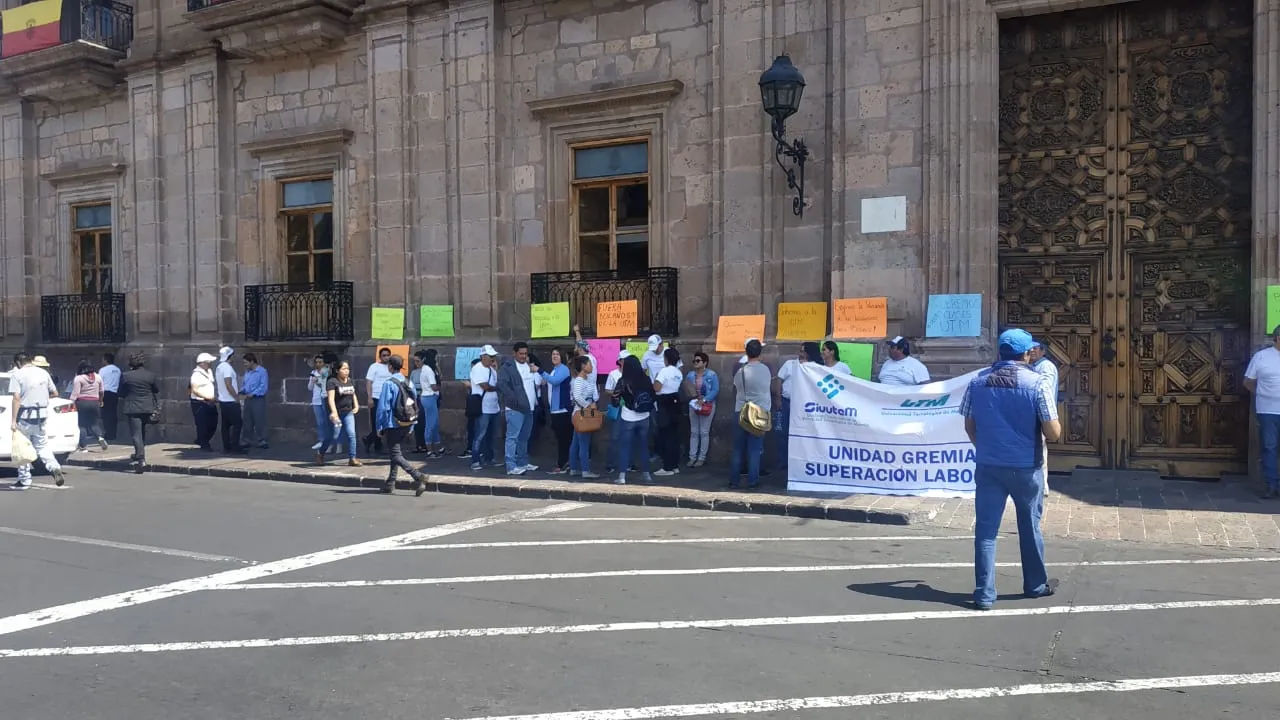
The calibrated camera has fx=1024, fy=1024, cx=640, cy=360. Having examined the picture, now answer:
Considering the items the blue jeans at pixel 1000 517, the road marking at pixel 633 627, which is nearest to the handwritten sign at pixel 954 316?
the blue jeans at pixel 1000 517

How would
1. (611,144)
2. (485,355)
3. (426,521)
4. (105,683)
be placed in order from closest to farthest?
(105,683)
(426,521)
(485,355)
(611,144)

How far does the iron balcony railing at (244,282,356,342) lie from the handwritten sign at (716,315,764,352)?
21.4 ft

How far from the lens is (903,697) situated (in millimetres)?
4746

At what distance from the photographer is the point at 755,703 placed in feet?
15.4

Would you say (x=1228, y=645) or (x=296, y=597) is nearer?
(x=1228, y=645)

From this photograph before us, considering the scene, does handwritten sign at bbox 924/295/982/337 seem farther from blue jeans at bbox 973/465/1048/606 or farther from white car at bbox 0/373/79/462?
white car at bbox 0/373/79/462

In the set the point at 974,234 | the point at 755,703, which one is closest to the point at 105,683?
the point at 755,703

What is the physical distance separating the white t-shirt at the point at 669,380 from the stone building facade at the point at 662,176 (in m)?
0.83

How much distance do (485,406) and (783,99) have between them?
18.0 feet

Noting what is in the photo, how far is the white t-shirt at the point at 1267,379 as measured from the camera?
10281mm

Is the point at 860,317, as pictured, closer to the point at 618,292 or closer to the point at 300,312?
the point at 618,292

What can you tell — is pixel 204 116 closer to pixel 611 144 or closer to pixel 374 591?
pixel 611 144

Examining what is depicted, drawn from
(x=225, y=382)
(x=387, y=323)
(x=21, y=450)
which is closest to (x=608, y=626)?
(x=21, y=450)

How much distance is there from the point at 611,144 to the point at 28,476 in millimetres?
8741
